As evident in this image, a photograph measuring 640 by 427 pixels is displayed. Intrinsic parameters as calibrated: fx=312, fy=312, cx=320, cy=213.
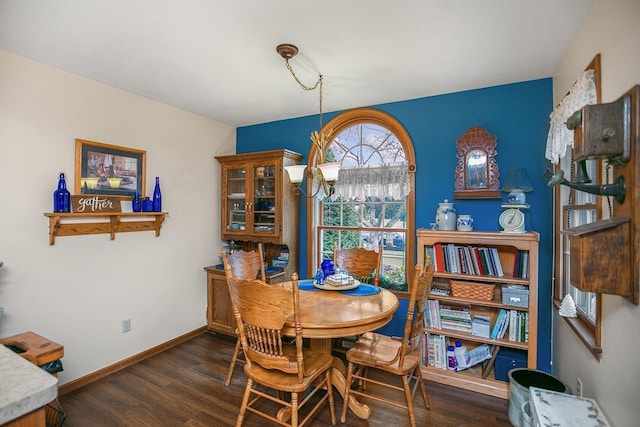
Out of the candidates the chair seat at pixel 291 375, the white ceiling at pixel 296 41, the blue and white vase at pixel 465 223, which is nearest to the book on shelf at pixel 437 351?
the blue and white vase at pixel 465 223

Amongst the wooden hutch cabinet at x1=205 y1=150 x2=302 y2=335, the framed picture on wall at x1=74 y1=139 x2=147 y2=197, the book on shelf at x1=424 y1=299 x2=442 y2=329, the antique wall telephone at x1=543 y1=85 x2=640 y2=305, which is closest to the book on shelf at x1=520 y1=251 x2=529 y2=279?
the book on shelf at x1=424 y1=299 x2=442 y2=329

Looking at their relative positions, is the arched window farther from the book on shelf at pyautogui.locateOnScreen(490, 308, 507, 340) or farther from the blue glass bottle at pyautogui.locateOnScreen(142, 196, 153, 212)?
the blue glass bottle at pyautogui.locateOnScreen(142, 196, 153, 212)

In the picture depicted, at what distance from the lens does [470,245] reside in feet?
9.33

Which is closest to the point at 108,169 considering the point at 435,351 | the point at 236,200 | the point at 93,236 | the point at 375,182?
the point at 93,236

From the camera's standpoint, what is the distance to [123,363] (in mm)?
2955

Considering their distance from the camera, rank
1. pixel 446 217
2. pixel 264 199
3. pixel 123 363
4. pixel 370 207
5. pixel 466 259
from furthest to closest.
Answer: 1. pixel 264 199
2. pixel 370 207
3. pixel 123 363
4. pixel 446 217
5. pixel 466 259

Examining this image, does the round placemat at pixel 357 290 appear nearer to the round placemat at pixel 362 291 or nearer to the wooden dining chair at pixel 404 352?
the round placemat at pixel 362 291

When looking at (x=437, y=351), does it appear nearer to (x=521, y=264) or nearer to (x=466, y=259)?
(x=466, y=259)

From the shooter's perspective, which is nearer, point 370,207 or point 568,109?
Result: point 568,109

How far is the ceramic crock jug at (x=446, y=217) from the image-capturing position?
9.27ft

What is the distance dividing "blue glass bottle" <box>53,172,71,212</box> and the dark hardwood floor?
1.50m

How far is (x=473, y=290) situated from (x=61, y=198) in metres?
3.46

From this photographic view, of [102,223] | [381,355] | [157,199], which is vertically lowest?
[381,355]

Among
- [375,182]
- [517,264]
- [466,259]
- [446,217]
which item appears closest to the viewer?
[517,264]
